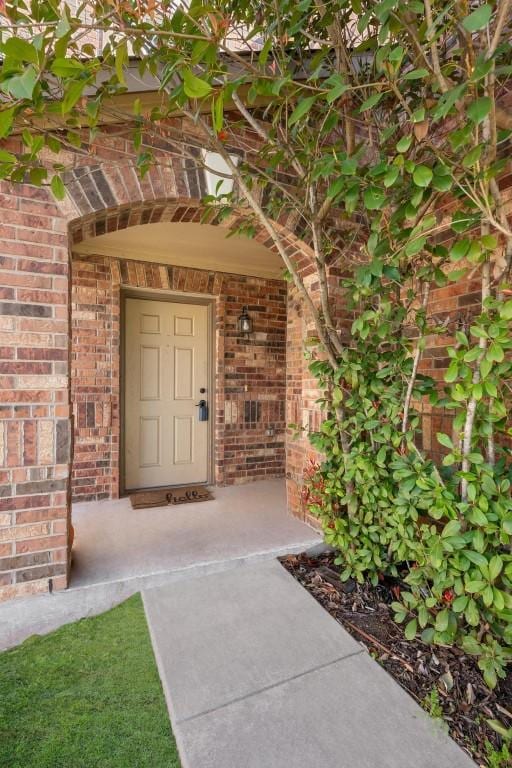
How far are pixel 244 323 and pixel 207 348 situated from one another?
1.60ft

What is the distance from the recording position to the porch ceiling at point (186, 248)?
3.26 meters

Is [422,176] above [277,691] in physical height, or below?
above

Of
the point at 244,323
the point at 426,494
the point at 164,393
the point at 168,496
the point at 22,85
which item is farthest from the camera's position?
the point at 244,323

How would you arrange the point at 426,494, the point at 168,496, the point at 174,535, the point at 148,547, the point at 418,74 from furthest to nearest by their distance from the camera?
the point at 168,496 → the point at 174,535 → the point at 148,547 → the point at 426,494 → the point at 418,74

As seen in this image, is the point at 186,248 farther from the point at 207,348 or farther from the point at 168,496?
the point at 168,496

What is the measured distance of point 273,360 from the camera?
14.7 feet

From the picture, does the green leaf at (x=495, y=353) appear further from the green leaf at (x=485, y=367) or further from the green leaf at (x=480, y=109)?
the green leaf at (x=480, y=109)

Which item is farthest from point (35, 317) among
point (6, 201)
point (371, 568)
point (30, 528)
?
point (371, 568)

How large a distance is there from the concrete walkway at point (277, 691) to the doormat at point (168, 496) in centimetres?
159

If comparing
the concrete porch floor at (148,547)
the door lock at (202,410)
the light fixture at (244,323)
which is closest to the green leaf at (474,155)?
the concrete porch floor at (148,547)

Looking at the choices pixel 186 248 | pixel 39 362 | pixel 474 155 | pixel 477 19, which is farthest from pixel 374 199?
pixel 186 248

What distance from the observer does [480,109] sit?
41.1 inches

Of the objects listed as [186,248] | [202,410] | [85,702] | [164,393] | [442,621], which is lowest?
[85,702]

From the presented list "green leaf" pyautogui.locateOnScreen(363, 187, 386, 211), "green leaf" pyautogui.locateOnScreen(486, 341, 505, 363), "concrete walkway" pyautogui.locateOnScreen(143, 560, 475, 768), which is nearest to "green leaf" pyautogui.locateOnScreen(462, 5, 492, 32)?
"green leaf" pyautogui.locateOnScreen(363, 187, 386, 211)
